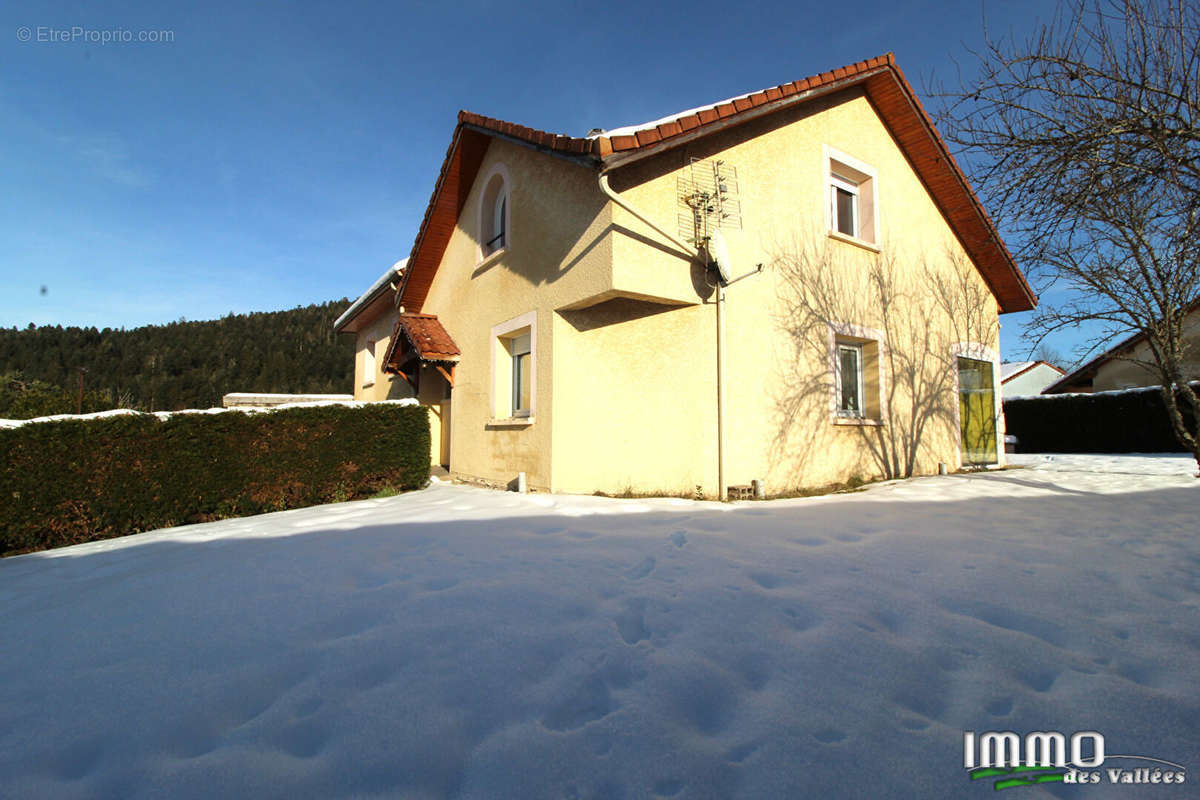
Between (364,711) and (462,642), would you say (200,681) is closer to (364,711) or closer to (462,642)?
(364,711)

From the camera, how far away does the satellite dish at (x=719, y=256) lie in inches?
268

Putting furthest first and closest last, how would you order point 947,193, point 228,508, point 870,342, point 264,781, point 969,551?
1. point 947,193
2. point 870,342
3. point 228,508
4. point 969,551
5. point 264,781

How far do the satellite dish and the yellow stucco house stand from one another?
0.03 meters

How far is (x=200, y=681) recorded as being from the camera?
90.7 inches

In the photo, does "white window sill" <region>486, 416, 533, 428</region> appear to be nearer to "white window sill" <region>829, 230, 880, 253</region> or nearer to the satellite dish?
the satellite dish

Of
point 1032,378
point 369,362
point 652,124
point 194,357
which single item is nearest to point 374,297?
point 369,362

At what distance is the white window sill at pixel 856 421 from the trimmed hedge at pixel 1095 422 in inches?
403

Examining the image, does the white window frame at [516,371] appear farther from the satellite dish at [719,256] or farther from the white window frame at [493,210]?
the satellite dish at [719,256]

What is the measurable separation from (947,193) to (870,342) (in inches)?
143

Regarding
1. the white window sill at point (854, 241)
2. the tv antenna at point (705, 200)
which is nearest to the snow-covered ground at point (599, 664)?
the tv antenna at point (705, 200)

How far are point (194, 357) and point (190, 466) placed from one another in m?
69.5

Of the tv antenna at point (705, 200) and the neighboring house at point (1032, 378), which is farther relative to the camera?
the neighboring house at point (1032, 378)

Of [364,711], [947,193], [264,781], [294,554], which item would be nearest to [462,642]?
[364,711]

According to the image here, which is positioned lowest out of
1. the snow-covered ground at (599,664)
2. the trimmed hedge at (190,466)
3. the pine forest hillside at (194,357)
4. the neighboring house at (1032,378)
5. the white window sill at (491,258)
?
the snow-covered ground at (599,664)
